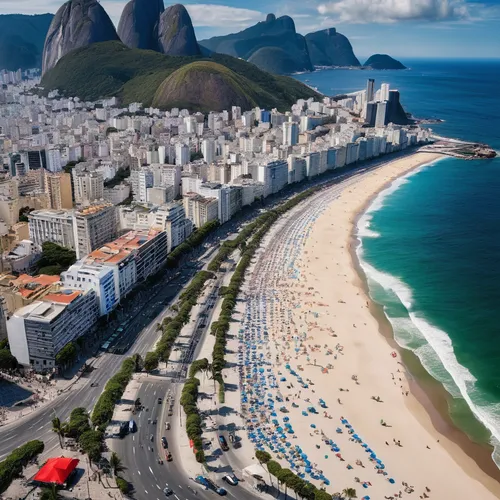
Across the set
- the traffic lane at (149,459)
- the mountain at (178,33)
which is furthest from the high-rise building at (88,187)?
the mountain at (178,33)

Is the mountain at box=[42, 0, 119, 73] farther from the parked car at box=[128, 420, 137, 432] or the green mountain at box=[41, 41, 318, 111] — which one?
the parked car at box=[128, 420, 137, 432]

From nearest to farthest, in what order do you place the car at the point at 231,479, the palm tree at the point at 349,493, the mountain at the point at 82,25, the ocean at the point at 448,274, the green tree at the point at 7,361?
the palm tree at the point at 349,493, the car at the point at 231,479, the green tree at the point at 7,361, the ocean at the point at 448,274, the mountain at the point at 82,25

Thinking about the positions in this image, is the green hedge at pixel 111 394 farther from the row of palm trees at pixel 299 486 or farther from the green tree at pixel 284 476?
the green tree at pixel 284 476

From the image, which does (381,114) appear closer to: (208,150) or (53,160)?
(208,150)

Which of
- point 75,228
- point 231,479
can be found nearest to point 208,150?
point 75,228

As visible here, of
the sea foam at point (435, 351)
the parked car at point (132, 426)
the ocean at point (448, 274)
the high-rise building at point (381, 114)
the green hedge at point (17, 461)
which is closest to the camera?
the green hedge at point (17, 461)

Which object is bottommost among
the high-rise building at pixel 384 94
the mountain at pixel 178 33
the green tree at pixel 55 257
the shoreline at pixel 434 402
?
the shoreline at pixel 434 402
